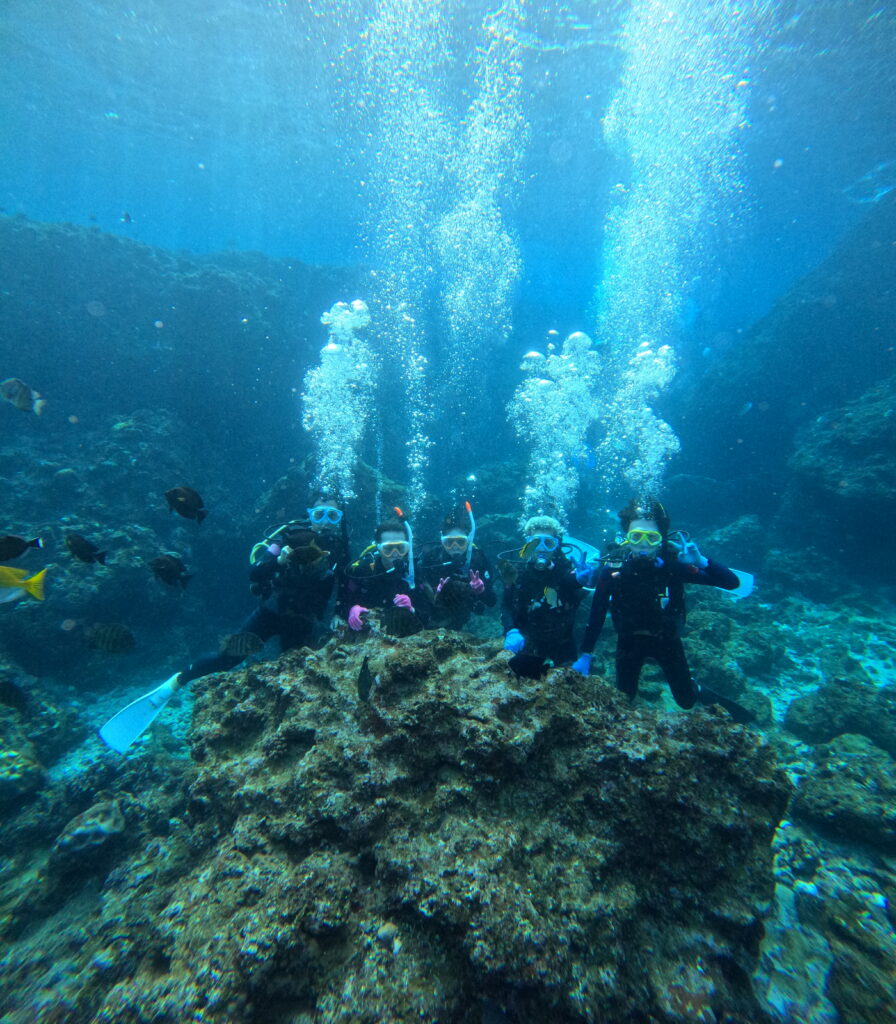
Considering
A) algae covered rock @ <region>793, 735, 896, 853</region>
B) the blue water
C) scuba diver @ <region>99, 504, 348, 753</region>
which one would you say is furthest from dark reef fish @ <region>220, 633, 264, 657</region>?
the blue water

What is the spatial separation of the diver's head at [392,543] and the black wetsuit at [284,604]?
889 millimetres

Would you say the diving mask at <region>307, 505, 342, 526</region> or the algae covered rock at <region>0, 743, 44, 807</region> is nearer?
the algae covered rock at <region>0, 743, 44, 807</region>

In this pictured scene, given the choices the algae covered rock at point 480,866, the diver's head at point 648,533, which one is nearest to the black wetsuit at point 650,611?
the diver's head at point 648,533

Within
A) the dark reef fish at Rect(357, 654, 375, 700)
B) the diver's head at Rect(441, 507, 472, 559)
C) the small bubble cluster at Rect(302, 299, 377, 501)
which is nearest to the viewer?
the dark reef fish at Rect(357, 654, 375, 700)

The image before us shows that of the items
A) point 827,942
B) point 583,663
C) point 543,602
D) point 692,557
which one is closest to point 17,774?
point 543,602

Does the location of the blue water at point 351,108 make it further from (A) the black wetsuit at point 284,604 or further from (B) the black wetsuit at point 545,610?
(A) the black wetsuit at point 284,604

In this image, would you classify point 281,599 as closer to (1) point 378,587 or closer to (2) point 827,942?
(1) point 378,587

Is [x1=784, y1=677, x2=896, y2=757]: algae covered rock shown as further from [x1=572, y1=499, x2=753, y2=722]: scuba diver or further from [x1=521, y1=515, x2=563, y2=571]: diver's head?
[x1=521, y1=515, x2=563, y2=571]: diver's head

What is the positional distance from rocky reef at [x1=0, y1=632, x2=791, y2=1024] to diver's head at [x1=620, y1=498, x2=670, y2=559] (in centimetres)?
274

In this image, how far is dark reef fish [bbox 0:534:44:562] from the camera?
367 centimetres

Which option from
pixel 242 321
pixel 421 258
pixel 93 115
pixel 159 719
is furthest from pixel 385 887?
pixel 93 115

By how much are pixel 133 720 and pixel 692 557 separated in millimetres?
7695

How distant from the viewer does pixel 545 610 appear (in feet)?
18.4

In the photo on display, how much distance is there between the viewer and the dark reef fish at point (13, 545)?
12.0ft
